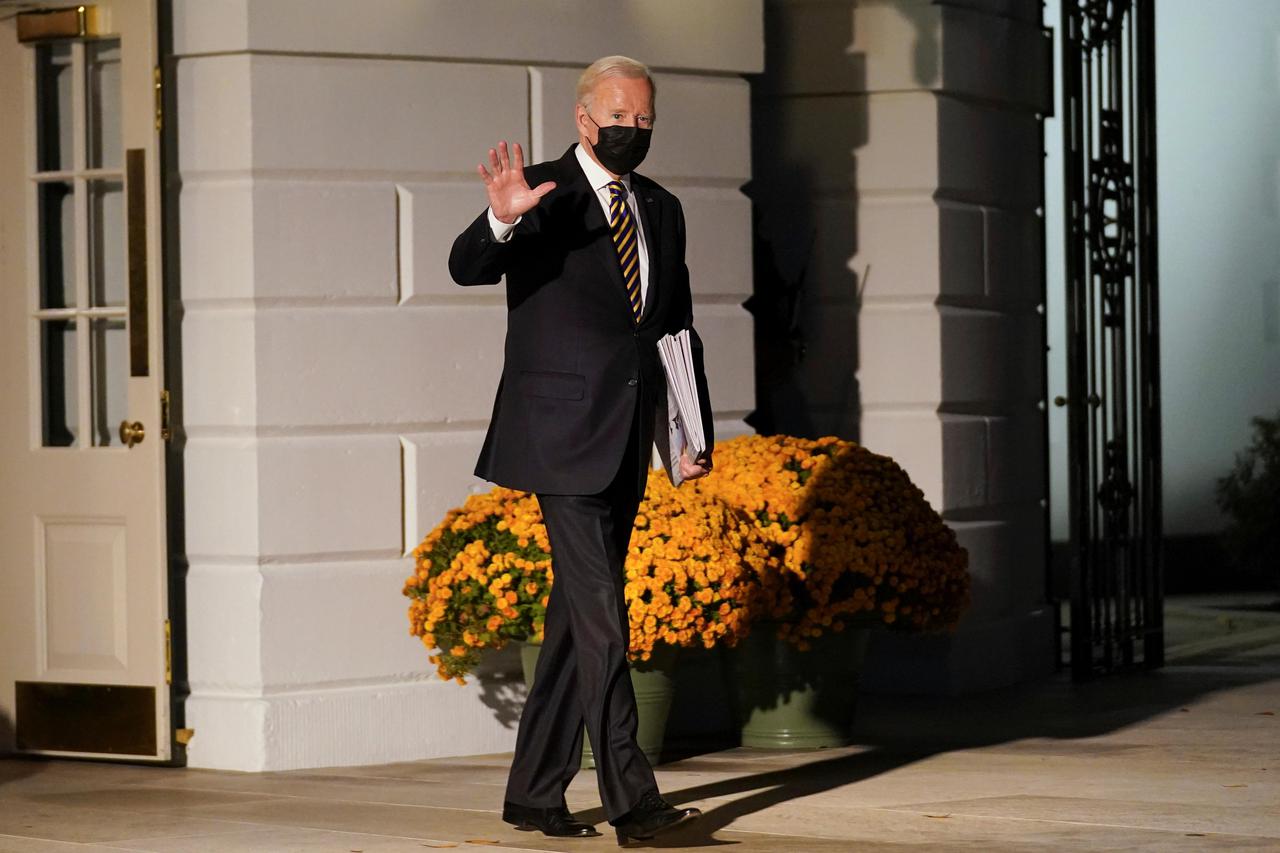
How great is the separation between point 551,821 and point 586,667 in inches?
19.3

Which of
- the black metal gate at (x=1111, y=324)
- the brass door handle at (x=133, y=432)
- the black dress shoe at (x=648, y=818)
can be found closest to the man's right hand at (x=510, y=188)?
the black dress shoe at (x=648, y=818)

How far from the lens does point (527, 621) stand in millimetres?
6844

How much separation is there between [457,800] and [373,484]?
131 centimetres

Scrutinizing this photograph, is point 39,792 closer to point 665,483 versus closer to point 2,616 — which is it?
point 2,616

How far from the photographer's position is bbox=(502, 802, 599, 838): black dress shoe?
5.60 meters

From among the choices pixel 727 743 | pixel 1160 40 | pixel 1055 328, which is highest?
pixel 1160 40

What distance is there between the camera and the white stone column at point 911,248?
882cm

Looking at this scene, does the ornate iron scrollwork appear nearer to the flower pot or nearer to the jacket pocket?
the flower pot

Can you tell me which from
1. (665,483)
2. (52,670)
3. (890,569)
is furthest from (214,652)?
(890,569)

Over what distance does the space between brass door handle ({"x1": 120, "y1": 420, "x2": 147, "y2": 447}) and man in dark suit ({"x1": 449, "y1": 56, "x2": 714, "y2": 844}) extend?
202 cm

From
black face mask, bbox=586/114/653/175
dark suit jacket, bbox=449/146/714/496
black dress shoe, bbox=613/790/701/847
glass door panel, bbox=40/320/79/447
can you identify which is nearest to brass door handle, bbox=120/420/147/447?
glass door panel, bbox=40/320/79/447

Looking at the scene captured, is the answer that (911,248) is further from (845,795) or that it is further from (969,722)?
(845,795)

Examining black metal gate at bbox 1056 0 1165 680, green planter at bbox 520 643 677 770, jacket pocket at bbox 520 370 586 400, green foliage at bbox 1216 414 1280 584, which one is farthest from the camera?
green foliage at bbox 1216 414 1280 584

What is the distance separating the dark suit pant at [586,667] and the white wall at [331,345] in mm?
1691
